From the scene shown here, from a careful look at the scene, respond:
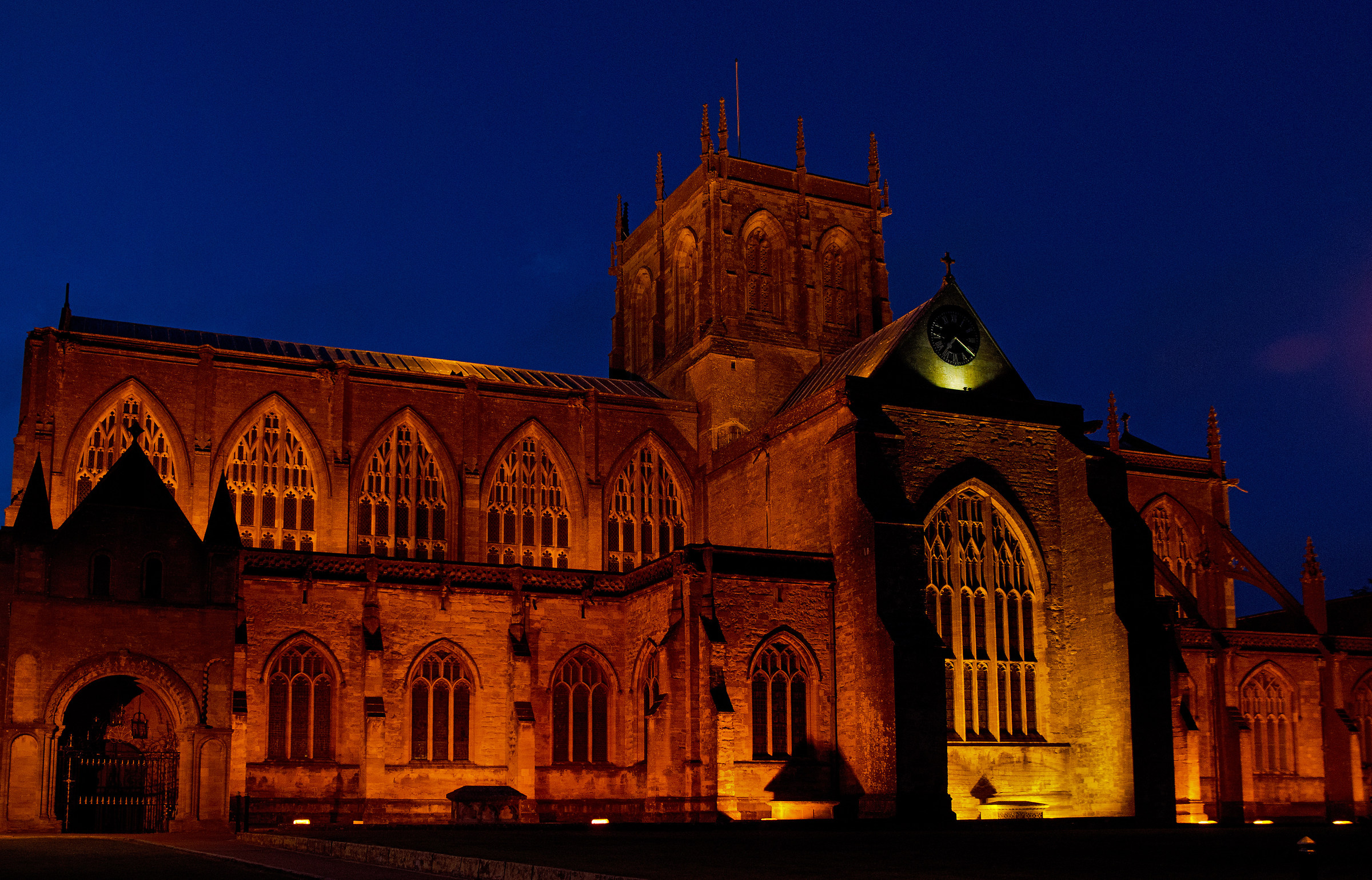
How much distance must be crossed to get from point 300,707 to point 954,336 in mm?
21474

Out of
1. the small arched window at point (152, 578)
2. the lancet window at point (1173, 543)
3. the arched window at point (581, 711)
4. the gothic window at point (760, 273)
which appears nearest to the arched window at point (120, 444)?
the small arched window at point (152, 578)

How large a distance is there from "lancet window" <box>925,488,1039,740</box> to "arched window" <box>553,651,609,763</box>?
9599 millimetres

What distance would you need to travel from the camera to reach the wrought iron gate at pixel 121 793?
1272 inches

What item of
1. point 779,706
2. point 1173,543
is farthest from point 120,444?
point 1173,543

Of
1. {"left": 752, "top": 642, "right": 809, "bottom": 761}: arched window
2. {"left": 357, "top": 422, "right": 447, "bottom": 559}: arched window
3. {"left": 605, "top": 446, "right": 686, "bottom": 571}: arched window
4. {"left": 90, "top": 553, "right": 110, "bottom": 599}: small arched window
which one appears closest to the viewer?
{"left": 90, "top": 553, "right": 110, "bottom": 599}: small arched window

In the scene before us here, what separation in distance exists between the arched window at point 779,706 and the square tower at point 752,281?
11.7m

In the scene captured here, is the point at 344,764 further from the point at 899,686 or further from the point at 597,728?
the point at 899,686

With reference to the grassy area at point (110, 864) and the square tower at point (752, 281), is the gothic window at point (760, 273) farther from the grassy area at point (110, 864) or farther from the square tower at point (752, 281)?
the grassy area at point (110, 864)

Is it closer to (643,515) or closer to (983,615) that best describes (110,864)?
(983,615)

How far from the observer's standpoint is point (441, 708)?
127 feet

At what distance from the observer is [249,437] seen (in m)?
42.7

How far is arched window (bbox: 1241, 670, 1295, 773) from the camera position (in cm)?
4675

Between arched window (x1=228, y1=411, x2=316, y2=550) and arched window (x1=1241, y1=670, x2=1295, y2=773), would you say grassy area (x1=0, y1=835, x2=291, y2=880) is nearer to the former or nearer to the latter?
arched window (x1=228, y1=411, x2=316, y2=550)

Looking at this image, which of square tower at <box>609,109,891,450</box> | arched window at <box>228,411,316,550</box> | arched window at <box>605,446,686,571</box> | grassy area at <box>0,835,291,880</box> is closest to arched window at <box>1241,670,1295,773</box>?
square tower at <box>609,109,891,450</box>
